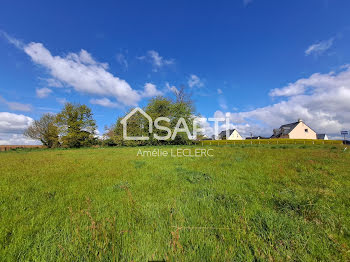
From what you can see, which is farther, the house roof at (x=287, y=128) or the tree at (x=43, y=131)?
the house roof at (x=287, y=128)

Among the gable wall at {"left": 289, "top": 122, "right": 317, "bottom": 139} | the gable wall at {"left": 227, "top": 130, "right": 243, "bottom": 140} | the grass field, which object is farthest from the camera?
the gable wall at {"left": 227, "top": 130, "right": 243, "bottom": 140}

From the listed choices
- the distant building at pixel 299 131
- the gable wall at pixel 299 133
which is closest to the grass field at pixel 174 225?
the gable wall at pixel 299 133

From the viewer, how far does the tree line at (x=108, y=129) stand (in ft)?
110

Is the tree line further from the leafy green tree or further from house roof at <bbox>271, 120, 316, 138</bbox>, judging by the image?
house roof at <bbox>271, 120, 316, 138</bbox>

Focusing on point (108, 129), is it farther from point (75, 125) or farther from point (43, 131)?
point (43, 131)

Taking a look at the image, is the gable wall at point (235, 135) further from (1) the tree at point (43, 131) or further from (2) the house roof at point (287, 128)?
(1) the tree at point (43, 131)

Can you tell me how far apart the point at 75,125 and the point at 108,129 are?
8.16 meters

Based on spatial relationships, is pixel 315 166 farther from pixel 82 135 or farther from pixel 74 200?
pixel 82 135

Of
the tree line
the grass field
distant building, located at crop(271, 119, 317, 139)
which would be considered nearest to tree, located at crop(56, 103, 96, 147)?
the tree line

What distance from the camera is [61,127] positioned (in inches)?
1366

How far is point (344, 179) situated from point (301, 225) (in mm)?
4541

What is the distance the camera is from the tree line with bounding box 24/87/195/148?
3353 centimetres

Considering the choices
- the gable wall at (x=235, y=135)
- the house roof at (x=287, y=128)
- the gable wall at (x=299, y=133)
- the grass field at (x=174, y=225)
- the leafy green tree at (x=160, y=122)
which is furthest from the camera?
the gable wall at (x=235, y=135)

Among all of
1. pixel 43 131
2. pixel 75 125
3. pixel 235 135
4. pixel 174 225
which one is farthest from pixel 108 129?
pixel 235 135
